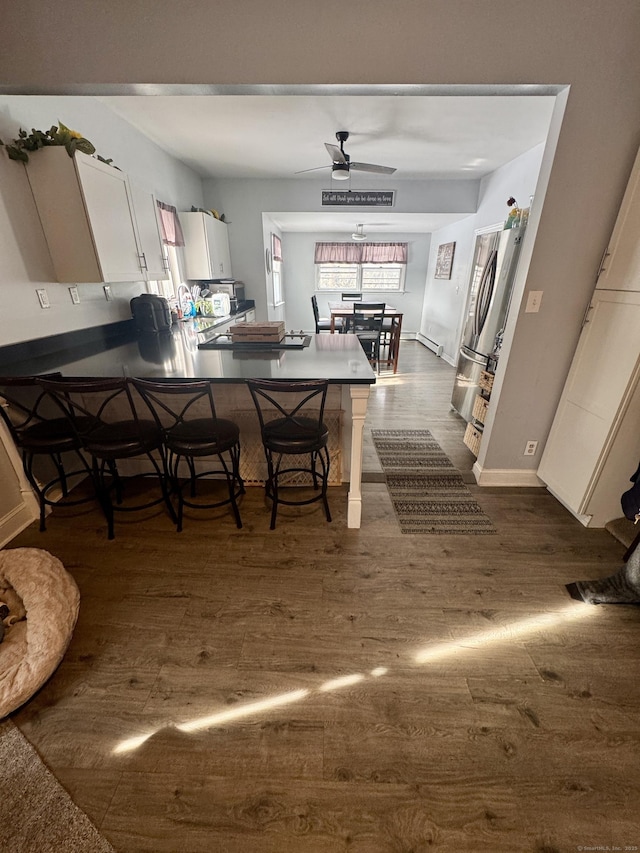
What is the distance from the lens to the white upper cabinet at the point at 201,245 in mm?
4074

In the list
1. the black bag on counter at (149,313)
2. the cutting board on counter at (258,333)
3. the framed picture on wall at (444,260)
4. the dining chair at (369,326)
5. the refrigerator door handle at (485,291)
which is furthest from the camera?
the framed picture on wall at (444,260)

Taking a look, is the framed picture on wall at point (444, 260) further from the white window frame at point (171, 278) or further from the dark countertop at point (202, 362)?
the dark countertop at point (202, 362)

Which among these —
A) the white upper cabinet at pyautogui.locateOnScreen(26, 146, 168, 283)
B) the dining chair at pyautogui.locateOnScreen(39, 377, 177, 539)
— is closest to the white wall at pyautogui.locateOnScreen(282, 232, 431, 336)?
the white upper cabinet at pyautogui.locateOnScreen(26, 146, 168, 283)

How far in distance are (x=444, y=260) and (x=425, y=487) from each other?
568 cm

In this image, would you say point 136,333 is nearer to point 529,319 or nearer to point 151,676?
point 151,676

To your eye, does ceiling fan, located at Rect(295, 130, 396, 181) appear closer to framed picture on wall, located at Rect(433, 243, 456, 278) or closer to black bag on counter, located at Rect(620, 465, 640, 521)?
framed picture on wall, located at Rect(433, 243, 456, 278)

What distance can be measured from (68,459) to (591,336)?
3.37 meters

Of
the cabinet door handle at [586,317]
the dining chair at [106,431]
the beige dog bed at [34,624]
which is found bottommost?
the beige dog bed at [34,624]

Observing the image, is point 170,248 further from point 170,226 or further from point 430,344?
point 430,344

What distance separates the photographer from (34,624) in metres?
1.28

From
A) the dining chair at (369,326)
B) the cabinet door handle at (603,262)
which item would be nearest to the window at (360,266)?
the dining chair at (369,326)

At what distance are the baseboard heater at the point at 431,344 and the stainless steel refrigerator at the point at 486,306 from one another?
10.7 feet

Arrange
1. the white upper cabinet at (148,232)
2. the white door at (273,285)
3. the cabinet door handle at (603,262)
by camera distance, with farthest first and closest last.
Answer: the white door at (273,285) → the white upper cabinet at (148,232) → the cabinet door handle at (603,262)

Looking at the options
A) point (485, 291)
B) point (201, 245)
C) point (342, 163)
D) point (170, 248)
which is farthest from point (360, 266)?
point (485, 291)
